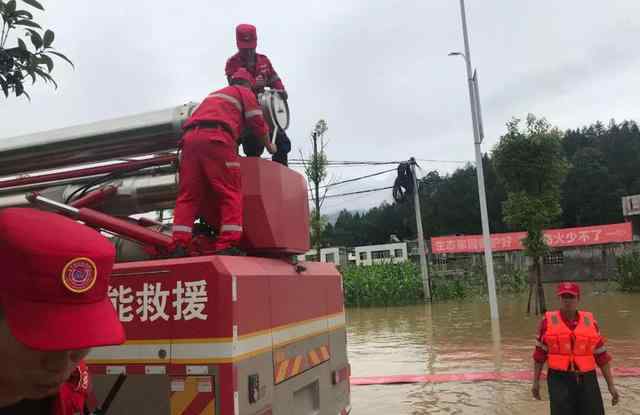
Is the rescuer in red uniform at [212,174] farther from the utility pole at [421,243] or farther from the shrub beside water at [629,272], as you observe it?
the shrub beside water at [629,272]

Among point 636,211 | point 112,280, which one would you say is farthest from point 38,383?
point 636,211

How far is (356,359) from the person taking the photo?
11.4m

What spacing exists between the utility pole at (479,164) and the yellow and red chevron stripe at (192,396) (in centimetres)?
1368

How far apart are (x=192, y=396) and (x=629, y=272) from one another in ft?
82.6

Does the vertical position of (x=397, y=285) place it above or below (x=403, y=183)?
below

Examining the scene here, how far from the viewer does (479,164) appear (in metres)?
16.4

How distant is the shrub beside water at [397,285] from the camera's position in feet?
81.1

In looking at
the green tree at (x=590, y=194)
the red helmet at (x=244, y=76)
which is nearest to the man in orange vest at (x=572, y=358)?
the red helmet at (x=244, y=76)

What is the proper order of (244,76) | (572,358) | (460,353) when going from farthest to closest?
(460,353) < (572,358) < (244,76)

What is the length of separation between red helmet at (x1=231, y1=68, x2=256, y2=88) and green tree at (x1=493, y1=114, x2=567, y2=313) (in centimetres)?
1398

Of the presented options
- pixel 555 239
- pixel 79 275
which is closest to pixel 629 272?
pixel 555 239

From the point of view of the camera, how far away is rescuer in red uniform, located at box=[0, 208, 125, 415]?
3.73 feet

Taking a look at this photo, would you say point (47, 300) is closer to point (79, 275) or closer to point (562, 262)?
point (79, 275)

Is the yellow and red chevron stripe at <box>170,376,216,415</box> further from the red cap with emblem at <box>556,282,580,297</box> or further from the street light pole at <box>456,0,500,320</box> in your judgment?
the street light pole at <box>456,0,500,320</box>
